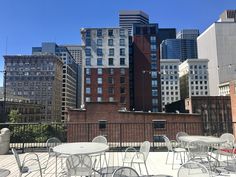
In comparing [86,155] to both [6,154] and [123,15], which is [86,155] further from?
[123,15]

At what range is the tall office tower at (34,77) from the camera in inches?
3799

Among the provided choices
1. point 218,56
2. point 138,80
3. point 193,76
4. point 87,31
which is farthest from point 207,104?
point 218,56

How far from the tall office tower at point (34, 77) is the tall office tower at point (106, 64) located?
159 ft

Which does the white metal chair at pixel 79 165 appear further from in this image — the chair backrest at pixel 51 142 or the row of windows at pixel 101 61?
the row of windows at pixel 101 61

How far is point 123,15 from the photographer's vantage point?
162 meters

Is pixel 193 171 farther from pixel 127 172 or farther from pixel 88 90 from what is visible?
pixel 88 90

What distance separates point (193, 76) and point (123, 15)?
87.6m

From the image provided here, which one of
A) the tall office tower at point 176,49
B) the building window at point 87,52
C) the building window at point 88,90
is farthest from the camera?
the tall office tower at point 176,49

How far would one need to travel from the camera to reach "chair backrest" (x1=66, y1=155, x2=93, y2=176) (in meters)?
4.12

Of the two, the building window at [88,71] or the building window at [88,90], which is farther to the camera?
the building window at [88,71]

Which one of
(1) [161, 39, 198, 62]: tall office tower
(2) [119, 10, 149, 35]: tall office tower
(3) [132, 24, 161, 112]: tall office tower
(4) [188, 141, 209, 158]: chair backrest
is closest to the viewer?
(4) [188, 141, 209, 158]: chair backrest

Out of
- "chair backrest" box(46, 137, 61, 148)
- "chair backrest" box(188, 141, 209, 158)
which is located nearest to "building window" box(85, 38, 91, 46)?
"chair backrest" box(46, 137, 61, 148)

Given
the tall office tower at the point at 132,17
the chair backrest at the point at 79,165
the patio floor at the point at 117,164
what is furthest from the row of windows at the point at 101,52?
the tall office tower at the point at 132,17

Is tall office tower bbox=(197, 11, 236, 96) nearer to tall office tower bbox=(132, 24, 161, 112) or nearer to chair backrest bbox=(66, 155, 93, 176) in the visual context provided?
tall office tower bbox=(132, 24, 161, 112)
